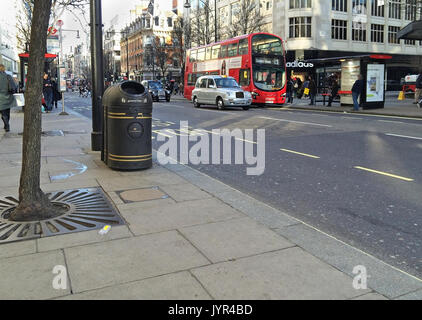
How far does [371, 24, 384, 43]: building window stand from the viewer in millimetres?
54938

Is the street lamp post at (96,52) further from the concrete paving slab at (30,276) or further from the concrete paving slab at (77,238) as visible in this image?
the concrete paving slab at (30,276)

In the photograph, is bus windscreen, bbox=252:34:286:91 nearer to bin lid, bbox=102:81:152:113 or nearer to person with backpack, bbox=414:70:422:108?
person with backpack, bbox=414:70:422:108

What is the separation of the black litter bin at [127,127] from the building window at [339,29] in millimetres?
48962

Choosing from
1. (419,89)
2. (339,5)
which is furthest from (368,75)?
(339,5)

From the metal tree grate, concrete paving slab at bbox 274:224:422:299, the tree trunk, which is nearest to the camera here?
concrete paving slab at bbox 274:224:422:299

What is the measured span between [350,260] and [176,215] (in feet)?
6.21

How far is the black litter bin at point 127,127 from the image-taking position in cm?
660

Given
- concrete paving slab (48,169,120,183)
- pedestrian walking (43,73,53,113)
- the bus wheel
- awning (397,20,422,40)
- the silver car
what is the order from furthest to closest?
the bus wheel
the silver car
awning (397,20,422,40)
pedestrian walking (43,73,53,113)
concrete paving slab (48,169,120,183)

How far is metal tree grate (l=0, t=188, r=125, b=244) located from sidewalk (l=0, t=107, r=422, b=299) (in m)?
0.14

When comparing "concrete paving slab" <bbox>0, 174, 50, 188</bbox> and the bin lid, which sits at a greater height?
the bin lid

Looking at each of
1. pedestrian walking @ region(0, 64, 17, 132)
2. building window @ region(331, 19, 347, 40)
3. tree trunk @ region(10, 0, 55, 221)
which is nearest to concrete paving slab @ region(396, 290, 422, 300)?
tree trunk @ region(10, 0, 55, 221)

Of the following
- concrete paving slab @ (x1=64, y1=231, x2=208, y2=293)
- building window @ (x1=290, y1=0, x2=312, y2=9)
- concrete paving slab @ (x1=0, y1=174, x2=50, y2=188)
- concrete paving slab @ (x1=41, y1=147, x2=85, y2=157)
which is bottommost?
concrete paving slab @ (x1=64, y1=231, x2=208, y2=293)

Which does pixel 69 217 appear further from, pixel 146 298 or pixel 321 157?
pixel 321 157

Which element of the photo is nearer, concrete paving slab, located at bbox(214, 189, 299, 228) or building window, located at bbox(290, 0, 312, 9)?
concrete paving slab, located at bbox(214, 189, 299, 228)
